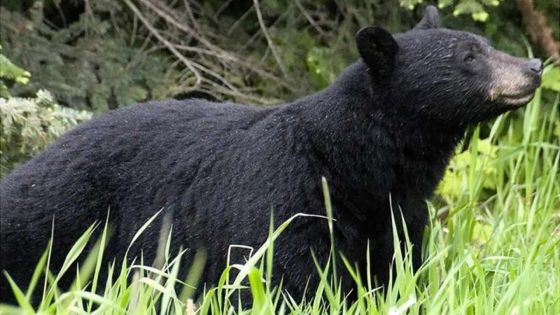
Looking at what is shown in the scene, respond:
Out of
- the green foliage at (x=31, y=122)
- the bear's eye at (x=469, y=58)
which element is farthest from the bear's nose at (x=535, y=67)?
the green foliage at (x=31, y=122)

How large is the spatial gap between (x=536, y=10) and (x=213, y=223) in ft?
8.03

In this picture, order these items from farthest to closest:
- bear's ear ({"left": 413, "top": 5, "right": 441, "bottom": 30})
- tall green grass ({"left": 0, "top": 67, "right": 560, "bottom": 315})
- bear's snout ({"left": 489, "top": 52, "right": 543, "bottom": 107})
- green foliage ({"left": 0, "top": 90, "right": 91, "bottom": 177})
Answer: green foliage ({"left": 0, "top": 90, "right": 91, "bottom": 177}) < bear's ear ({"left": 413, "top": 5, "right": 441, "bottom": 30}) < bear's snout ({"left": 489, "top": 52, "right": 543, "bottom": 107}) < tall green grass ({"left": 0, "top": 67, "right": 560, "bottom": 315})

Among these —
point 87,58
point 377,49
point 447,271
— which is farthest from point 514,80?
point 87,58

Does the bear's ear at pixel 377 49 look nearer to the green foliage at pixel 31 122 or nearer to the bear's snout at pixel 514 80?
the bear's snout at pixel 514 80

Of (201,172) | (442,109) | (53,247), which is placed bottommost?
(53,247)

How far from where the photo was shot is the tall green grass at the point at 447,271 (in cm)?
333

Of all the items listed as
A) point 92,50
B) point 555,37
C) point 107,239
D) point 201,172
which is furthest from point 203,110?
point 555,37

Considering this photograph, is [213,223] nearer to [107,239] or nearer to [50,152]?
[107,239]

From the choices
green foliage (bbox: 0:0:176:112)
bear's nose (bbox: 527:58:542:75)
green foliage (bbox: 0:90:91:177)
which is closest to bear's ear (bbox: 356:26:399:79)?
bear's nose (bbox: 527:58:542:75)

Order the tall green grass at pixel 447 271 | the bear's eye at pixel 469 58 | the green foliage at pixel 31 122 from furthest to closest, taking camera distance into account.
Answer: the green foliage at pixel 31 122 → the bear's eye at pixel 469 58 → the tall green grass at pixel 447 271

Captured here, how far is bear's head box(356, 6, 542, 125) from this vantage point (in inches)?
170

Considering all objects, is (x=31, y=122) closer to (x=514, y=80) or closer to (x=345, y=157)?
(x=345, y=157)

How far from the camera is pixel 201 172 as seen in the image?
469 centimetres

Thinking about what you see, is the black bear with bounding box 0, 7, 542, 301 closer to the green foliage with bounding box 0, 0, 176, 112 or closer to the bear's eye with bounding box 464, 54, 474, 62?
the bear's eye with bounding box 464, 54, 474, 62
